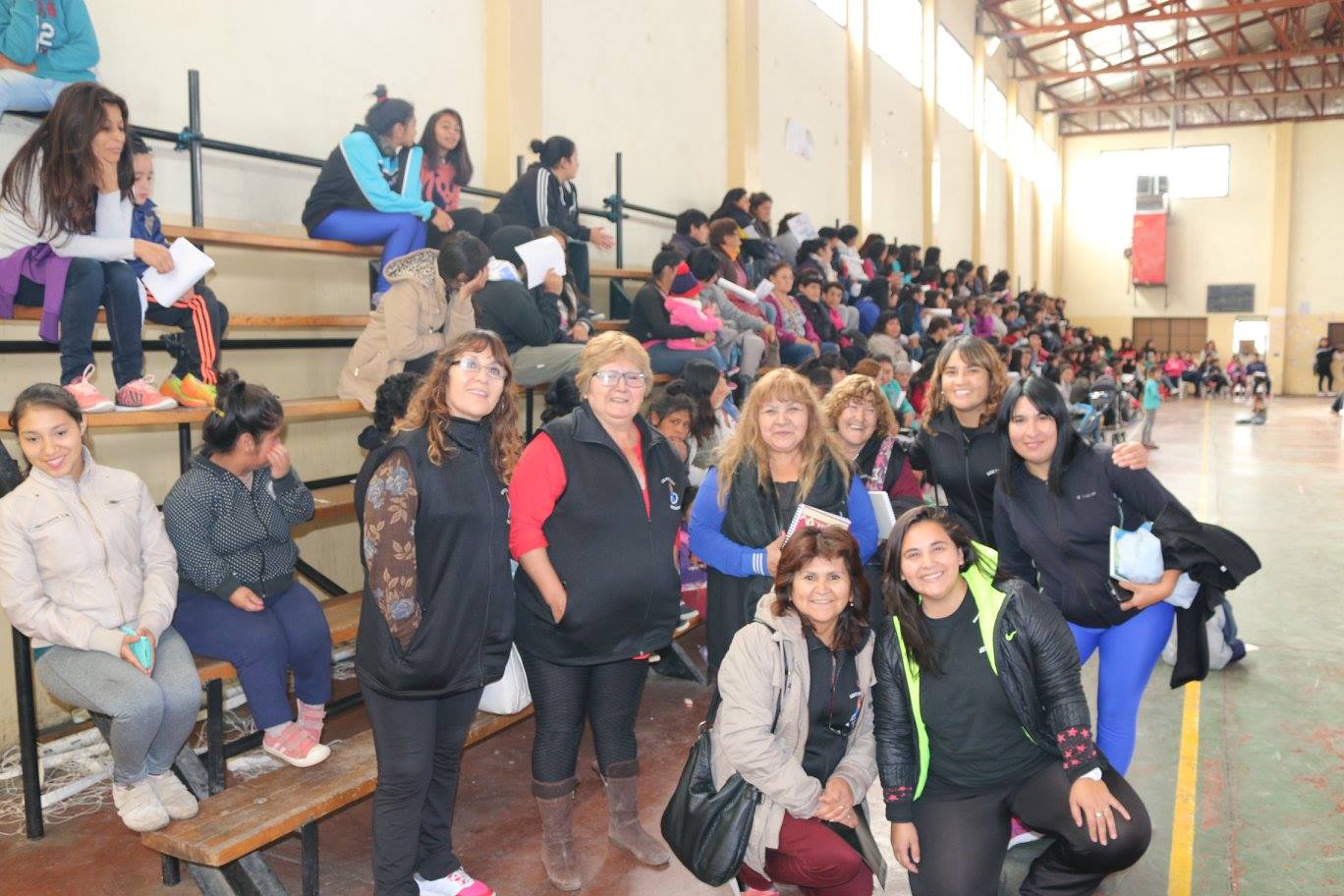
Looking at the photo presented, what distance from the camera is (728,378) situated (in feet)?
23.4

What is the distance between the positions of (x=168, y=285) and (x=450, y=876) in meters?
2.48

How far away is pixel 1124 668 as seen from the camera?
11.1 feet

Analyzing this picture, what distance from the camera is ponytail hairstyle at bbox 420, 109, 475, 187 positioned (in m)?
5.59

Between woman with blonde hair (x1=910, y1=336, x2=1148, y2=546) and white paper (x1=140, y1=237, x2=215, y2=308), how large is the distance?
2.85m

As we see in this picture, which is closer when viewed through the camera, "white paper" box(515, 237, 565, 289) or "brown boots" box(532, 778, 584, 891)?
"brown boots" box(532, 778, 584, 891)

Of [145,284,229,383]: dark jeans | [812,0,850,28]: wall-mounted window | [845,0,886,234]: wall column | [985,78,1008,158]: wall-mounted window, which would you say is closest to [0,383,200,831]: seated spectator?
[145,284,229,383]: dark jeans

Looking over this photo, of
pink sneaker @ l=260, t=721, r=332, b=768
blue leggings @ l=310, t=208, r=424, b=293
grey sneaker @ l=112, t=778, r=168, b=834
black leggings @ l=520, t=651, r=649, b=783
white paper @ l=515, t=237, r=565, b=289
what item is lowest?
grey sneaker @ l=112, t=778, r=168, b=834

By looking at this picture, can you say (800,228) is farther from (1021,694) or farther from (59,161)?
(1021,694)

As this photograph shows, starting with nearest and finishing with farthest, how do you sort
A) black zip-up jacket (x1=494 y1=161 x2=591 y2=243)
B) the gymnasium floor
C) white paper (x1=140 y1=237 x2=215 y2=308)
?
the gymnasium floor
white paper (x1=140 y1=237 x2=215 y2=308)
black zip-up jacket (x1=494 y1=161 x2=591 y2=243)

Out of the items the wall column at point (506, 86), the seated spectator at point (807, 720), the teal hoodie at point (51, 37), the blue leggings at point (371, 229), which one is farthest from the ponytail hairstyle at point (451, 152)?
the seated spectator at point (807, 720)

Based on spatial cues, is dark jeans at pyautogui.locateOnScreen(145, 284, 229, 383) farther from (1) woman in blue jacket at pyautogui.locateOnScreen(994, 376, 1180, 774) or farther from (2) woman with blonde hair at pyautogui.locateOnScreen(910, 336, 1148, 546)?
(1) woman in blue jacket at pyautogui.locateOnScreen(994, 376, 1180, 774)

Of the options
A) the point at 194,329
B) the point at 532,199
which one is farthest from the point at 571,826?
the point at 532,199

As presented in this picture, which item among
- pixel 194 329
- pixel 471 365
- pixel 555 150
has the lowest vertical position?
pixel 471 365

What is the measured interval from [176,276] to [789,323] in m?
5.43
